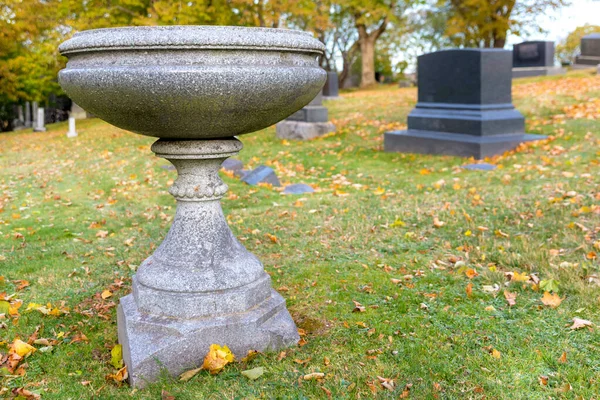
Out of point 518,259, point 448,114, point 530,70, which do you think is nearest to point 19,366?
point 518,259

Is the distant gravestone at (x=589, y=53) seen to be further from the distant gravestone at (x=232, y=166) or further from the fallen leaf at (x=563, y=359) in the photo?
the fallen leaf at (x=563, y=359)

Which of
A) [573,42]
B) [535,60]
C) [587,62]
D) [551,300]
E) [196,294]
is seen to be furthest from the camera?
[573,42]

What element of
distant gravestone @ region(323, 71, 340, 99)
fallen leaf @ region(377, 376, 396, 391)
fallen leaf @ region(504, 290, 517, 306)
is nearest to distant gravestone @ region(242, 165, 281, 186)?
fallen leaf @ region(504, 290, 517, 306)

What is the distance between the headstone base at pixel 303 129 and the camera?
12719mm

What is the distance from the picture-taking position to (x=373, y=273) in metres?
4.11

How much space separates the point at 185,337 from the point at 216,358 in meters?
0.19

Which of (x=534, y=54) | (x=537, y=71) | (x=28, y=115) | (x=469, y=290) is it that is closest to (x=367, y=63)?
(x=534, y=54)

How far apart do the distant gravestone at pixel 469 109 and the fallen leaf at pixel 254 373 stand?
6667mm

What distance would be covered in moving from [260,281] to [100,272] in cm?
193

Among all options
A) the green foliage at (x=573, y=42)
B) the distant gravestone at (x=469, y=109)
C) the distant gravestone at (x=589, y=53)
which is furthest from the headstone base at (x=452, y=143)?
the green foliage at (x=573, y=42)

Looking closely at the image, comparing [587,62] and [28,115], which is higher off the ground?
[587,62]

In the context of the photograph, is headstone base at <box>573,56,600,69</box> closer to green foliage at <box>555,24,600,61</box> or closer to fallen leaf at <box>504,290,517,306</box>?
fallen leaf at <box>504,290,517,306</box>

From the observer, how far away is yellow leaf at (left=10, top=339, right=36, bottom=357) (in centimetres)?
301

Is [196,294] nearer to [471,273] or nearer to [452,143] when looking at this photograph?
[471,273]
